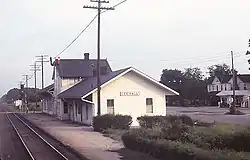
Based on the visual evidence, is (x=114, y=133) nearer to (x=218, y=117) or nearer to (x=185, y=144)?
(x=185, y=144)

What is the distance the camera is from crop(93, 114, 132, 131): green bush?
108ft

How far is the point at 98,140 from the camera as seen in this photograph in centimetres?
2691

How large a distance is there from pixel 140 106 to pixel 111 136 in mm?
12027

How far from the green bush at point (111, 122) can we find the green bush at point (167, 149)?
1109 cm

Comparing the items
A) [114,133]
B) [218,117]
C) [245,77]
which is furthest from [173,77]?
[114,133]

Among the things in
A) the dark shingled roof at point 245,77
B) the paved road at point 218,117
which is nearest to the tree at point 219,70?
the dark shingled roof at point 245,77

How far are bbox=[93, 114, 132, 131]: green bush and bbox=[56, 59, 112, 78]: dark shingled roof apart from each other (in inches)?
829

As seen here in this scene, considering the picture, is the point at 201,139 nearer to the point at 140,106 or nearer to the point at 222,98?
the point at 140,106

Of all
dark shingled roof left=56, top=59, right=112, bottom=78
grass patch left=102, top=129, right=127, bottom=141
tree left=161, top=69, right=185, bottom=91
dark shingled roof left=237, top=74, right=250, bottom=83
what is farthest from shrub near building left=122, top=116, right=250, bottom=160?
tree left=161, top=69, right=185, bottom=91

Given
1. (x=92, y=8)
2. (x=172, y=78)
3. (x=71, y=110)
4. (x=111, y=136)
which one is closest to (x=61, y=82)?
(x=71, y=110)

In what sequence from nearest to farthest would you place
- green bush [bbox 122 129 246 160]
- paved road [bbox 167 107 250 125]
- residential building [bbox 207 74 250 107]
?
green bush [bbox 122 129 246 160], paved road [bbox 167 107 250 125], residential building [bbox 207 74 250 107]

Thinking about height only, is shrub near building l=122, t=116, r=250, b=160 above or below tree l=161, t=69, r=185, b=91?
below

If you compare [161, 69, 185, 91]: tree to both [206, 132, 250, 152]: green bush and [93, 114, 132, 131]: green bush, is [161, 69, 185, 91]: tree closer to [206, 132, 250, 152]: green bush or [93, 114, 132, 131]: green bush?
[93, 114, 132, 131]: green bush

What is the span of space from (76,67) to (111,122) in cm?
2395
